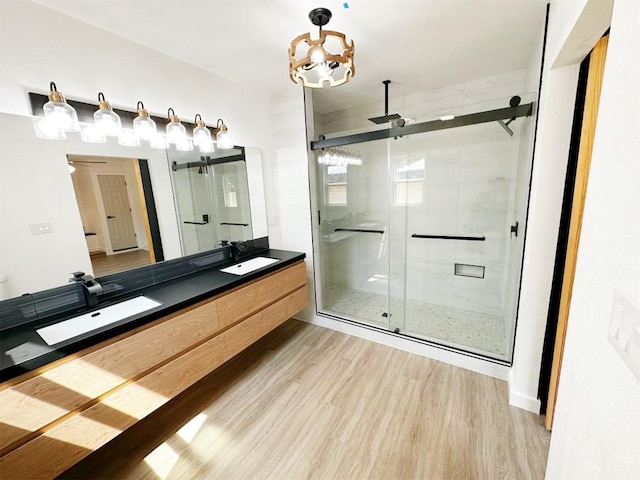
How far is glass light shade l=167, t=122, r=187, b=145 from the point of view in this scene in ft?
6.23

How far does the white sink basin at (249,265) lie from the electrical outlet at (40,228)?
1068mm

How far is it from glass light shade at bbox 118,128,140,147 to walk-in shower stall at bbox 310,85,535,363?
1501 mm

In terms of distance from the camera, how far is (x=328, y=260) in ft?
11.1

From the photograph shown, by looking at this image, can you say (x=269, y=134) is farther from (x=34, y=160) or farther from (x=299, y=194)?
(x=34, y=160)

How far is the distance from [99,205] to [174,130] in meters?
0.73

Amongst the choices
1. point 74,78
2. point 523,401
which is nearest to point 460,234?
point 523,401

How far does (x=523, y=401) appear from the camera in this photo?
Answer: 5.62 ft

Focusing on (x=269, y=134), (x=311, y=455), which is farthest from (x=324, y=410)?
(x=269, y=134)

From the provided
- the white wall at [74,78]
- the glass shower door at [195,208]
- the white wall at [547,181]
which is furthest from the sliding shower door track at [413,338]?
the white wall at [74,78]

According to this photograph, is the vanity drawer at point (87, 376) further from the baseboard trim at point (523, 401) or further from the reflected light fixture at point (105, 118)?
the baseboard trim at point (523, 401)

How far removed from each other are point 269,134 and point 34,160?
1.82 m

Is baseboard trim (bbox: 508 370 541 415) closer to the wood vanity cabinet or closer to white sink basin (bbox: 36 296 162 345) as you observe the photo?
the wood vanity cabinet

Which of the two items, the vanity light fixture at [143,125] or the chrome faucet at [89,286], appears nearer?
the chrome faucet at [89,286]

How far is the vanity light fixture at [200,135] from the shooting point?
80.8 inches
